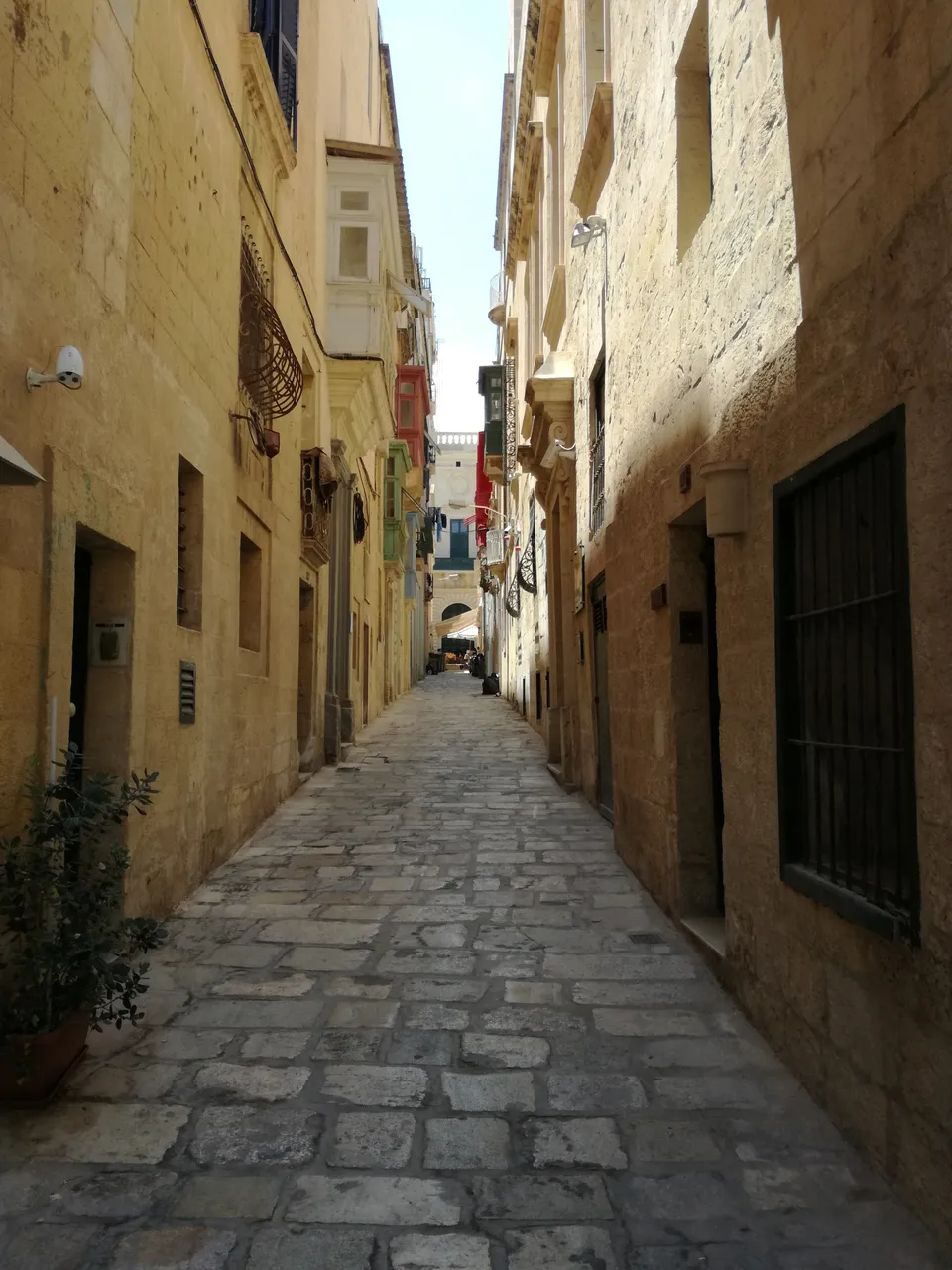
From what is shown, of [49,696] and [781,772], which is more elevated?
[49,696]

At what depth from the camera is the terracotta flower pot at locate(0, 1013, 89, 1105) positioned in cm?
316

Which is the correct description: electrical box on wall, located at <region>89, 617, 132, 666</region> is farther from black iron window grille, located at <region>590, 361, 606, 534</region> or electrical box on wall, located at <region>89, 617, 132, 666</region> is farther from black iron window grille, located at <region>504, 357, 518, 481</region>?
black iron window grille, located at <region>504, 357, 518, 481</region>

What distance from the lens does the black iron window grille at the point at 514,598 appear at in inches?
829

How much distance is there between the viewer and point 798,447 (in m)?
3.44

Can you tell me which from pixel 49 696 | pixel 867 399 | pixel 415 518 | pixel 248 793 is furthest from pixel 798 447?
pixel 415 518

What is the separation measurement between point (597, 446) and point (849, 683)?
246 inches

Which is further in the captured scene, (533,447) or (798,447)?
(533,447)

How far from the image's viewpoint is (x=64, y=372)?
11.9 feet

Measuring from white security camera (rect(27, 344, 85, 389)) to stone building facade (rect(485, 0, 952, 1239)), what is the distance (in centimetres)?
260

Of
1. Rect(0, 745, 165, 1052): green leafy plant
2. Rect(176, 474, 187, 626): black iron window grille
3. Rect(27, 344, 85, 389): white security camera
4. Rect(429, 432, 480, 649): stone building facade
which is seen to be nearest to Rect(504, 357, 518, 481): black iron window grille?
Rect(176, 474, 187, 626): black iron window grille

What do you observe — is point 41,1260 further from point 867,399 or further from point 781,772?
point 867,399

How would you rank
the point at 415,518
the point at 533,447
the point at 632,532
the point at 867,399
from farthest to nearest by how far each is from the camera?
1. the point at 415,518
2. the point at 533,447
3. the point at 632,532
4. the point at 867,399

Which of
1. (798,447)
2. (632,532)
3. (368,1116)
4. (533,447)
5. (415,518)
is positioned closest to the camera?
(368,1116)

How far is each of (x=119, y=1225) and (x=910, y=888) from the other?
2.33 metres
